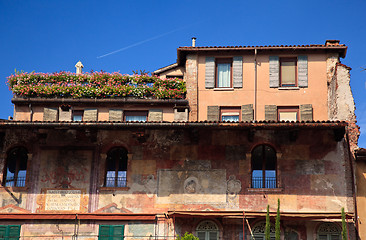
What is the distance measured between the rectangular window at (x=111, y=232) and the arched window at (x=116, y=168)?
1.46 metres

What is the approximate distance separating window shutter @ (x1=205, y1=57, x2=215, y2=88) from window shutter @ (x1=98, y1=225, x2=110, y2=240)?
7.17m

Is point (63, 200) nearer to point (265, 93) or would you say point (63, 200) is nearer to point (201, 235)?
point (201, 235)

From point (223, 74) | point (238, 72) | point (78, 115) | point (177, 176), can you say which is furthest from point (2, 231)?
point (238, 72)

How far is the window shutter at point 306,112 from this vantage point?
22312 mm

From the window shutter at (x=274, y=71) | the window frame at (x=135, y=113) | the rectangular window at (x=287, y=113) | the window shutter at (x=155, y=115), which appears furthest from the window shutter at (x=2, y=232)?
the window shutter at (x=274, y=71)

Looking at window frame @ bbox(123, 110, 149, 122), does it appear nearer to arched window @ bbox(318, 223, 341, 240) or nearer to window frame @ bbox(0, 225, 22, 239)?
window frame @ bbox(0, 225, 22, 239)

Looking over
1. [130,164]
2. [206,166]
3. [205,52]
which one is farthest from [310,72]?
[130,164]

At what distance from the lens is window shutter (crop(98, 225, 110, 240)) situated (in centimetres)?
1931

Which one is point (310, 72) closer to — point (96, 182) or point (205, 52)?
point (205, 52)

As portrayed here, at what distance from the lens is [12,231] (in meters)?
19.5

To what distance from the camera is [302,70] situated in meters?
23.0

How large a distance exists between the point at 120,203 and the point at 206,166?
3.16m

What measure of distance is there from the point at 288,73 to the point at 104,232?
9.57 m

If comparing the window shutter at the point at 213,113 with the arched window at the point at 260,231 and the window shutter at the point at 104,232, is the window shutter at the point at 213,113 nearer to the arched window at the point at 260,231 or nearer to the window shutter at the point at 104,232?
the arched window at the point at 260,231
